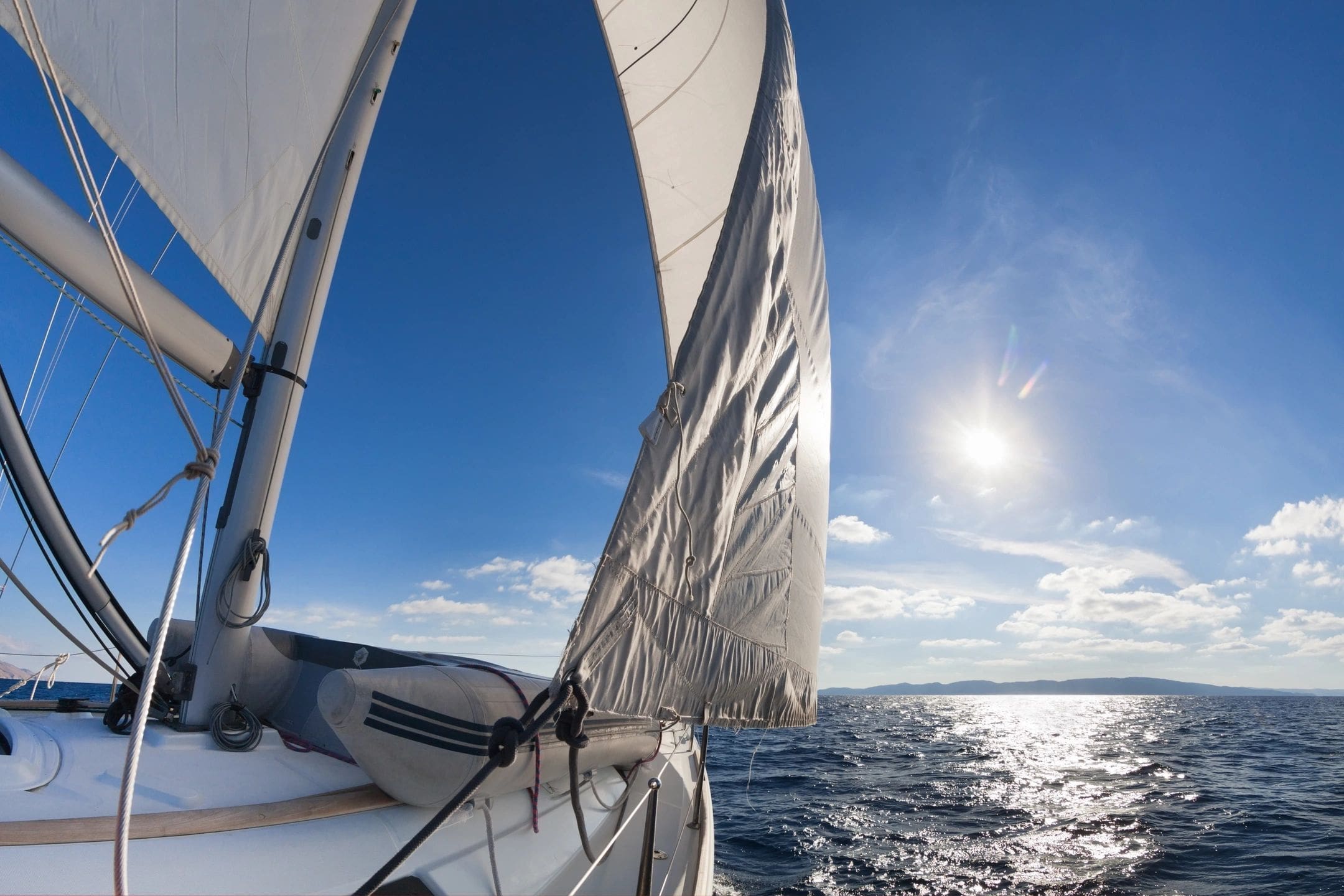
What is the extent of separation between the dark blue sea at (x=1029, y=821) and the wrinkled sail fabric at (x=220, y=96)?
10.7 feet

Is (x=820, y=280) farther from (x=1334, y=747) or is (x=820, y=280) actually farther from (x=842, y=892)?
(x=1334, y=747)

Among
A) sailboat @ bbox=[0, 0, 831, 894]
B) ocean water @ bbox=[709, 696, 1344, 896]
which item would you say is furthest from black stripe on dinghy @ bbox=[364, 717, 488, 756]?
ocean water @ bbox=[709, 696, 1344, 896]

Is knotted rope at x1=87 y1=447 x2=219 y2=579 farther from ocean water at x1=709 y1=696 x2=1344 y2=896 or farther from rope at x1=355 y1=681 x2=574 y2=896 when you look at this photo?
ocean water at x1=709 y1=696 x2=1344 y2=896

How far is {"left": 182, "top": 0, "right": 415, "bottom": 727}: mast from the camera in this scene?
10.0 ft

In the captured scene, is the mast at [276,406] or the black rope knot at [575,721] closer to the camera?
the black rope knot at [575,721]

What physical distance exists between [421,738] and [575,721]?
0.96 m

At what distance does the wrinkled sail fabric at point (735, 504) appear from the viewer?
2061 millimetres

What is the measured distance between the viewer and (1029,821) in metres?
9.55

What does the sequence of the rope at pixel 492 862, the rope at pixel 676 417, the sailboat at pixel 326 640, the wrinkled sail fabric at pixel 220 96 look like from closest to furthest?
the sailboat at pixel 326 640 → the rope at pixel 676 417 → the rope at pixel 492 862 → the wrinkled sail fabric at pixel 220 96

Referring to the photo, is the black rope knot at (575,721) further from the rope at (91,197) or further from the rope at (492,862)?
the rope at (91,197)

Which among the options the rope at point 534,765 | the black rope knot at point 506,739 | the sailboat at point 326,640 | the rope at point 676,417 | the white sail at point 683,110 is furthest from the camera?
the white sail at point 683,110

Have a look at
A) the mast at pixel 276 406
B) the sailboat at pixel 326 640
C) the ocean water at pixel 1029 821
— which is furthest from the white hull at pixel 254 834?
the ocean water at pixel 1029 821

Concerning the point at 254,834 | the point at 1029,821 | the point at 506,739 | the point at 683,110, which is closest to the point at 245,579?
the point at 254,834

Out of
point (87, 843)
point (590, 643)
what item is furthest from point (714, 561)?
point (87, 843)
